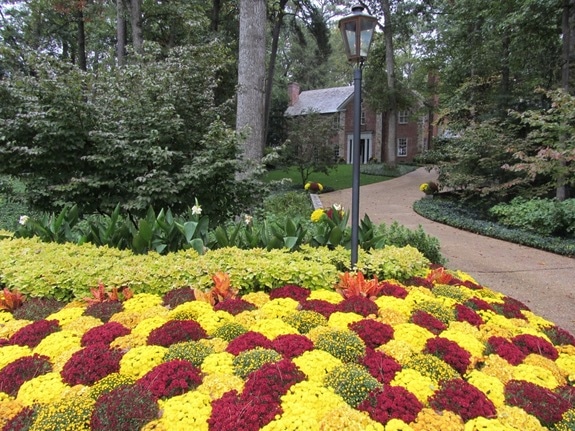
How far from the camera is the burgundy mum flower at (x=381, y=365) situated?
1939 millimetres

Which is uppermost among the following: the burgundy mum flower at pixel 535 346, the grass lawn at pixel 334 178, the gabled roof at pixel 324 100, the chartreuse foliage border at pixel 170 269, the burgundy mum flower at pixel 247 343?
the gabled roof at pixel 324 100

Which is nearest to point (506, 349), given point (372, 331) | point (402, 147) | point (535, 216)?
point (372, 331)

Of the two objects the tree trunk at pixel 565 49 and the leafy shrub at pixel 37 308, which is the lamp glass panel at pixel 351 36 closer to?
the leafy shrub at pixel 37 308

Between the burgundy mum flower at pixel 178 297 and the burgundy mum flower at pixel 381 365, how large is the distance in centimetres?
141

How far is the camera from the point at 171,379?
73.4 inches

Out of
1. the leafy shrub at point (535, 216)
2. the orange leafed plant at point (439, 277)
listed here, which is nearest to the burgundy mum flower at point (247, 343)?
the orange leafed plant at point (439, 277)

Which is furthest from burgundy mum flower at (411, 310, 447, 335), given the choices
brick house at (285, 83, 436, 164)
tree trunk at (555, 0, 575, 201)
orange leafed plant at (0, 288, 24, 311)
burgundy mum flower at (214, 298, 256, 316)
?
brick house at (285, 83, 436, 164)

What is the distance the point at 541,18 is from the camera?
393 inches

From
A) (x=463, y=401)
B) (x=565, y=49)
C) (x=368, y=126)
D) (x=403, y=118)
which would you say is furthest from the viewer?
(x=368, y=126)

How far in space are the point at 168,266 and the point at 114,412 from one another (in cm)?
168

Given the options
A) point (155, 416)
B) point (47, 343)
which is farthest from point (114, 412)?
point (47, 343)

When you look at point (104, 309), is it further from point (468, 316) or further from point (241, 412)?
point (468, 316)

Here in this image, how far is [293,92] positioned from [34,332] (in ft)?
97.3

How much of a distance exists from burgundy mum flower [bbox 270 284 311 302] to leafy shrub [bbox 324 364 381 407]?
1040 millimetres
